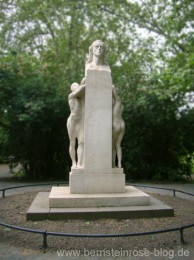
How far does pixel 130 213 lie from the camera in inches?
239

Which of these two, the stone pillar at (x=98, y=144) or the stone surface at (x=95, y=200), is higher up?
the stone pillar at (x=98, y=144)

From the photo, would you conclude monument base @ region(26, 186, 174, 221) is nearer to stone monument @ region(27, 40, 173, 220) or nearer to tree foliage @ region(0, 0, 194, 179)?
stone monument @ region(27, 40, 173, 220)

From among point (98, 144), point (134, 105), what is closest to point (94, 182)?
point (98, 144)

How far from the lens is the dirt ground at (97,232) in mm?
4617

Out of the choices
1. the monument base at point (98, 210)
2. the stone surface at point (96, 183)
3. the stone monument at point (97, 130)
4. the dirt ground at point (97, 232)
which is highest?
the stone monument at point (97, 130)

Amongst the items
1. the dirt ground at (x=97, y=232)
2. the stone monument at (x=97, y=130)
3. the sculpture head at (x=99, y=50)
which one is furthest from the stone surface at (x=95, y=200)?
the sculpture head at (x=99, y=50)

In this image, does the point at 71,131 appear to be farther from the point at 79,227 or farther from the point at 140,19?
the point at 140,19

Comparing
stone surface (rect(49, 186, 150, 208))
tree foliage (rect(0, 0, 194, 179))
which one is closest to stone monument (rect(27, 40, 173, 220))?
stone surface (rect(49, 186, 150, 208))

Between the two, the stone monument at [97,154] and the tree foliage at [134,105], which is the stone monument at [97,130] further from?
the tree foliage at [134,105]

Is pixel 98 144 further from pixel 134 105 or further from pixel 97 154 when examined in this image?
pixel 134 105

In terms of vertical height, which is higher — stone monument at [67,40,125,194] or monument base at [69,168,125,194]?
stone monument at [67,40,125,194]

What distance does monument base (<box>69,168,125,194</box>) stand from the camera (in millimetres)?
6848

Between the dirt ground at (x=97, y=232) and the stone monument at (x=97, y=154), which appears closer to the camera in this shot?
the dirt ground at (x=97, y=232)

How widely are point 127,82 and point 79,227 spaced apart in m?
10.8
